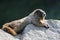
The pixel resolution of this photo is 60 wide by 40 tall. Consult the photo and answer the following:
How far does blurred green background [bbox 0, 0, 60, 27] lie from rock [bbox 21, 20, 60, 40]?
13.9ft

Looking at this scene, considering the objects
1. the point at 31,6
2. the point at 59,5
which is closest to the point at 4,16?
the point at 31,6

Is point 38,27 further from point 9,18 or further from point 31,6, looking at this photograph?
point 31,6

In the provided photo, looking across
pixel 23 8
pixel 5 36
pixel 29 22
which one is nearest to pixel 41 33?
pixel 29 22

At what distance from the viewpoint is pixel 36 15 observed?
5.09m

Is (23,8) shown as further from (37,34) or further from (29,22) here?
(37,34)

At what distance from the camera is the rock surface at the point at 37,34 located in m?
4.69

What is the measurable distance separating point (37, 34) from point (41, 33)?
0.23 ft

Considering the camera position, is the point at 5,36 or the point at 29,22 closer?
the point at 5,36

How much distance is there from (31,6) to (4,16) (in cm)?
114

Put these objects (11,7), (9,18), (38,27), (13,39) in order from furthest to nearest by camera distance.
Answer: (11,7) < (9,18) < (38,27) < (13,39)

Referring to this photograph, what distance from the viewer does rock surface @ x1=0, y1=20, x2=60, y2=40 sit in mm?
4688

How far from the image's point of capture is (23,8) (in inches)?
394

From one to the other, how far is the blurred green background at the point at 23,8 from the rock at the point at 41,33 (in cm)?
425

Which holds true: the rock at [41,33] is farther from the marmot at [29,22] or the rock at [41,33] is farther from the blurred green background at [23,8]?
the blurred green background at [23,8]
